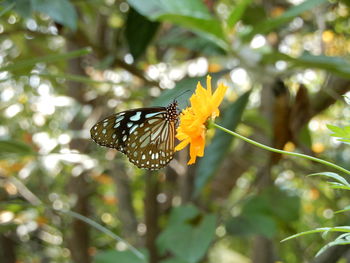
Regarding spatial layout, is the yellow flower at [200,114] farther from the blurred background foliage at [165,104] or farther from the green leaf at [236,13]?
the green leaf at [236,13]

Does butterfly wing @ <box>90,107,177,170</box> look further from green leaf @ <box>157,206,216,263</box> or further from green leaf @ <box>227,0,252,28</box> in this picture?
green leaf @ <box>157,206,216,263</box>

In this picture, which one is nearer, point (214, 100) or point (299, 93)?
point (214, 100)

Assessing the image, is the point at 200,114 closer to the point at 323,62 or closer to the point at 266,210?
the point at 323,62

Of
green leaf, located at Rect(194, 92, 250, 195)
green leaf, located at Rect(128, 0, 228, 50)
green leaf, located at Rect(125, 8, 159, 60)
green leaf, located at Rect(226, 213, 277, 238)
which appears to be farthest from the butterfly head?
green leaf, located at Rect(226, 213, 277, 238)

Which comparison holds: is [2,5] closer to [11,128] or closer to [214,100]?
[214,100]

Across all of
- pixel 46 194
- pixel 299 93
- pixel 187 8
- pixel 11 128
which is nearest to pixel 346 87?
pixel 299 93

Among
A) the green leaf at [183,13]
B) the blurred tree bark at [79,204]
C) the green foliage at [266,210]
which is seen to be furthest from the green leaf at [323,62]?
the blurred tree bark at [79,204]

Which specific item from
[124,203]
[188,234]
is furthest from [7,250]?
[188,234]

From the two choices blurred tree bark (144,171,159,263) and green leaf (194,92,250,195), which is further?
blurred tree bark (144,171,159,263)
